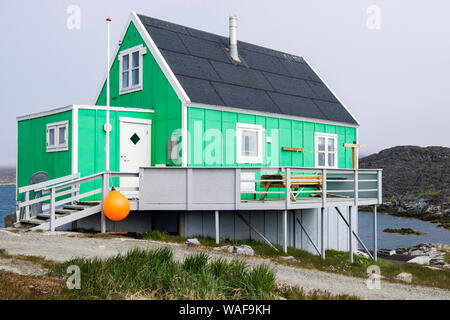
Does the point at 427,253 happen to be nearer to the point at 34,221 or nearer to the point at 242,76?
the point at 242,76

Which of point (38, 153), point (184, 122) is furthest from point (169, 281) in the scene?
point (38, 153)

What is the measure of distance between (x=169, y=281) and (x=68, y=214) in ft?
26.0

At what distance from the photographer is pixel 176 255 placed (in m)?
12.0

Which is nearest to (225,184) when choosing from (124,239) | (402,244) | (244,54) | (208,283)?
(124,239)

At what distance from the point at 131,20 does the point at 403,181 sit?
118 m

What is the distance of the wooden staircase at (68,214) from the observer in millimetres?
14719

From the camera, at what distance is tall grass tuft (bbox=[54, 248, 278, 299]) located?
7820mm

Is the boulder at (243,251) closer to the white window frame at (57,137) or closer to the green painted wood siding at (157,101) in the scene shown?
the green painted wood siding at (157,101)

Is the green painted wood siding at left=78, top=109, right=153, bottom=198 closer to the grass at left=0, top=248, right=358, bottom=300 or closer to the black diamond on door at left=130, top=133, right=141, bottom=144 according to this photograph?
the black diamond on door at left=130, top=133, right=141, bottom=144

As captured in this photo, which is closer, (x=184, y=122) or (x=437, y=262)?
(x=184, y=122)

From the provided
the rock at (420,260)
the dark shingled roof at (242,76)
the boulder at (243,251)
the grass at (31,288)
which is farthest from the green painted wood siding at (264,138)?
the grass at (31,288)

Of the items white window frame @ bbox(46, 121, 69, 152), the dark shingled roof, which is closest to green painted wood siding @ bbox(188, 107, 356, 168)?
the dark shingled roof

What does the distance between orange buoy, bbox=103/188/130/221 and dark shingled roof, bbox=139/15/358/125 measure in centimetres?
455

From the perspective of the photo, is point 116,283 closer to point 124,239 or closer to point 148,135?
point 124,239
